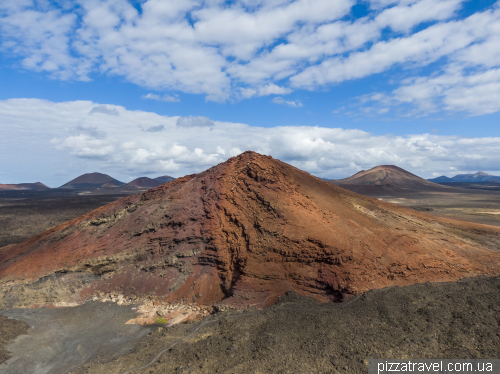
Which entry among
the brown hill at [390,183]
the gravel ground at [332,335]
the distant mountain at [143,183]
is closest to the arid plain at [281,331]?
the gravel ground at [332,335]

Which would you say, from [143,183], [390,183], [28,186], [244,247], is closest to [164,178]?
[143,183]

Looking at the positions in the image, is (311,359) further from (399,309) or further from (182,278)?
(182,278)

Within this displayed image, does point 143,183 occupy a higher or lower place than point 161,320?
higher

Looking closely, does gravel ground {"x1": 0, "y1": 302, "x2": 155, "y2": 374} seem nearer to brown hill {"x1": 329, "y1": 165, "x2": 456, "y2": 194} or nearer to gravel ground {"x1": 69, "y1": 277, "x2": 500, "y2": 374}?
gravel ground {"x1": 69, "y1": 277, "x2": 500, "y2": 374}

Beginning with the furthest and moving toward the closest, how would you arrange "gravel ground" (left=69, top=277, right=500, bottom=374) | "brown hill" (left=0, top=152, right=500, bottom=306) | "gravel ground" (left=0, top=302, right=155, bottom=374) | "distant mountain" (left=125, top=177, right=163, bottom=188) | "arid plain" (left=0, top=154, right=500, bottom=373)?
1. "distant mountain" (left=125, top=177, right=163, bottom=188)
2. "brown hill" (left=0, top=152, right=500, bottom=306)
3. "gravel ground" (left=0, top=302, right=155, bottom=374)
4. "arid plain" (left=0, top=154, right=500, bottom=373)
5. "gravel ground" (left=69, top=277, right=500, bottom=374)

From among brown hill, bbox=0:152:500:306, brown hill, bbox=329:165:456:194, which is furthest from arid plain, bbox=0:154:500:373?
brown hill, bbox=329:165:456:194

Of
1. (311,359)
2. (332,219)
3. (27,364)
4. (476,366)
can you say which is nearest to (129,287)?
(27,364)

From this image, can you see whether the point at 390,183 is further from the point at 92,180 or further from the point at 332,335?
the point at 92,180

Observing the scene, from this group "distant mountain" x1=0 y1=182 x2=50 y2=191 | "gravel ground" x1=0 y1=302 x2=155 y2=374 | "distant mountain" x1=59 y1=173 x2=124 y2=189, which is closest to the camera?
"gravel ground" x1=0 y1=302 x2=155 y2=374
